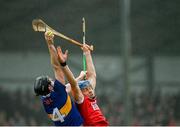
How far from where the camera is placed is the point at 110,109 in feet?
50.1

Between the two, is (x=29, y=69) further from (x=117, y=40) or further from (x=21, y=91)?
(x=117, y=40)

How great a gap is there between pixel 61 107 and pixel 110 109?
662cm

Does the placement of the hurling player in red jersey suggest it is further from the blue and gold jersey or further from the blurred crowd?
the blurred crowd

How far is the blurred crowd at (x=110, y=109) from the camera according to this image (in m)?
14.9

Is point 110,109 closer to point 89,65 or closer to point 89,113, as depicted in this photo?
point 89,65

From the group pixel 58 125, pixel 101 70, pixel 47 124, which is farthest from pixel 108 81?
pixel 58 125

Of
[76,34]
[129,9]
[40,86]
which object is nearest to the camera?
[40,86]

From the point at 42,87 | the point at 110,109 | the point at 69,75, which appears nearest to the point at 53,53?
the point at 69,75

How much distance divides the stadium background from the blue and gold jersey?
6.31m

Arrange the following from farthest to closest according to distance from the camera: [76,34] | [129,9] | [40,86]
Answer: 1. [76,34]
2. [129,9]
3. [40,86]

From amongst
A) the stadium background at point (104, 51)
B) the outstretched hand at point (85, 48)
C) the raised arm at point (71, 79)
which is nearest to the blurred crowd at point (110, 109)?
the stadium background at point (104, 51)

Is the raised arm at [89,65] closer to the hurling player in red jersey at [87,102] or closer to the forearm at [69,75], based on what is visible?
the hurling player in red jersey at [87,102]

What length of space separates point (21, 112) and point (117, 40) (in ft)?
6.61

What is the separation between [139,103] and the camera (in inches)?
602
